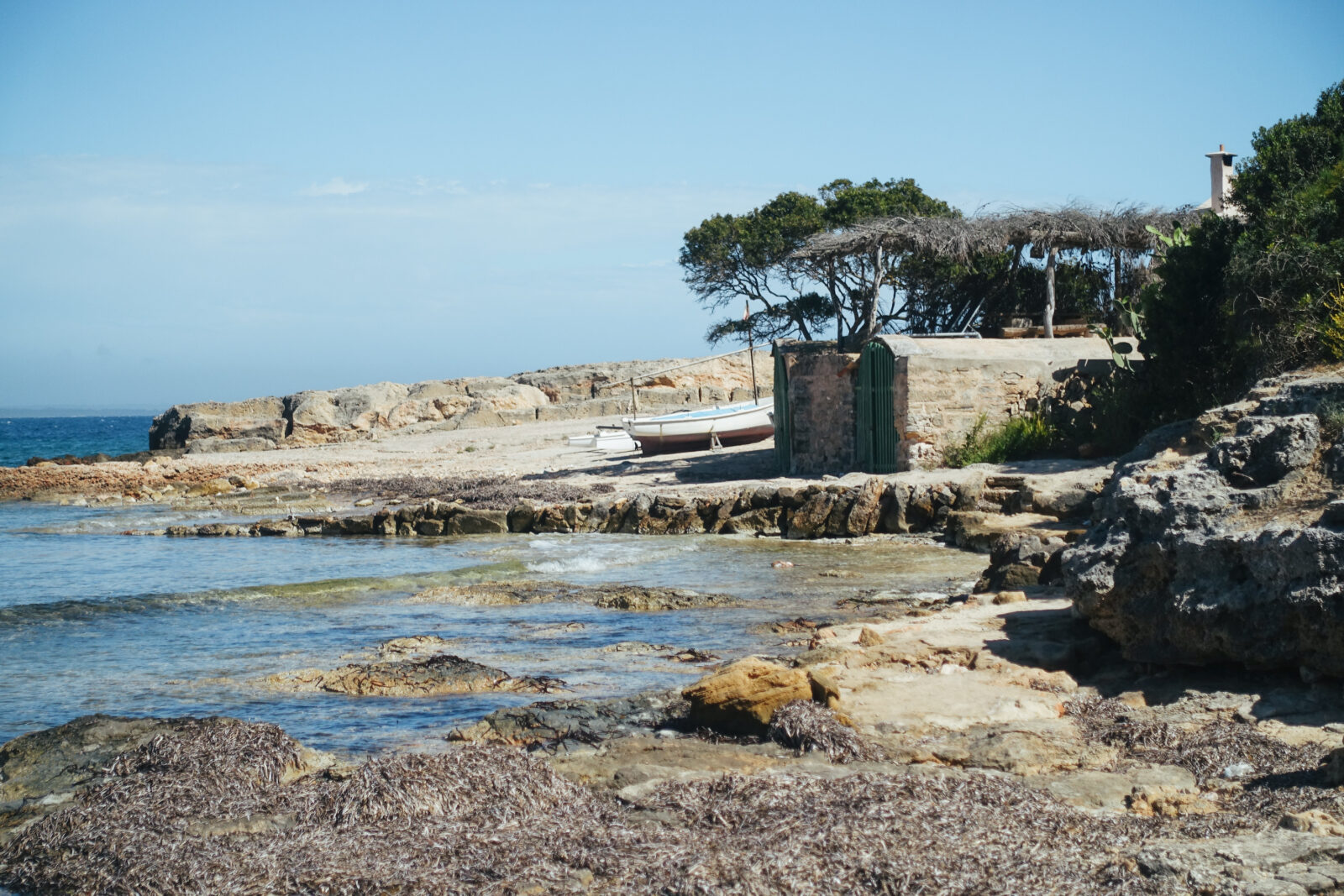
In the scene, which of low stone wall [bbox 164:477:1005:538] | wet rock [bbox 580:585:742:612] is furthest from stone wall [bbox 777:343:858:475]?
wet rock [bbox 580:585:742:612]

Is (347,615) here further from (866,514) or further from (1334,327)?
(1334,327)

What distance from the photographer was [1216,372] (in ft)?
53.4

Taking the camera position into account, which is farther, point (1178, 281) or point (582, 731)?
point (1178, 281)

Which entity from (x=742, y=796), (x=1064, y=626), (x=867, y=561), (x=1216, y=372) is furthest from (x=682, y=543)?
(x=742, y=796)

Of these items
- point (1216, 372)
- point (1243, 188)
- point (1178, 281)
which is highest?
point (1243, 188)

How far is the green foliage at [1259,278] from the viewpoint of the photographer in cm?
1417

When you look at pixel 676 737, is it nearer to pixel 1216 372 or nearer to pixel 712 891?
pixel 712 891

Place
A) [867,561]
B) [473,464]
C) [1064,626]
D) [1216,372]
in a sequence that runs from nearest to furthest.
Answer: [1064,626]
[867,561]
[1216,372]
[473,464]

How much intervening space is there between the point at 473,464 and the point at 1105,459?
675 inches

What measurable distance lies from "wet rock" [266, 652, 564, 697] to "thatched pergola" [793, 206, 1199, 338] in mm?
14933

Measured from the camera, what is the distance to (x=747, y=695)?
711 centimetres

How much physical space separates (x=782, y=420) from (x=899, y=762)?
16562mm

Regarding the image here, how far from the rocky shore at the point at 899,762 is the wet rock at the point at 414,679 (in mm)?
32

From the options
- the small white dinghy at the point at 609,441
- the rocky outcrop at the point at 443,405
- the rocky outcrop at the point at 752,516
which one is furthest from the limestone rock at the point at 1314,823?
the rocky outcrop at the point at 443,405
